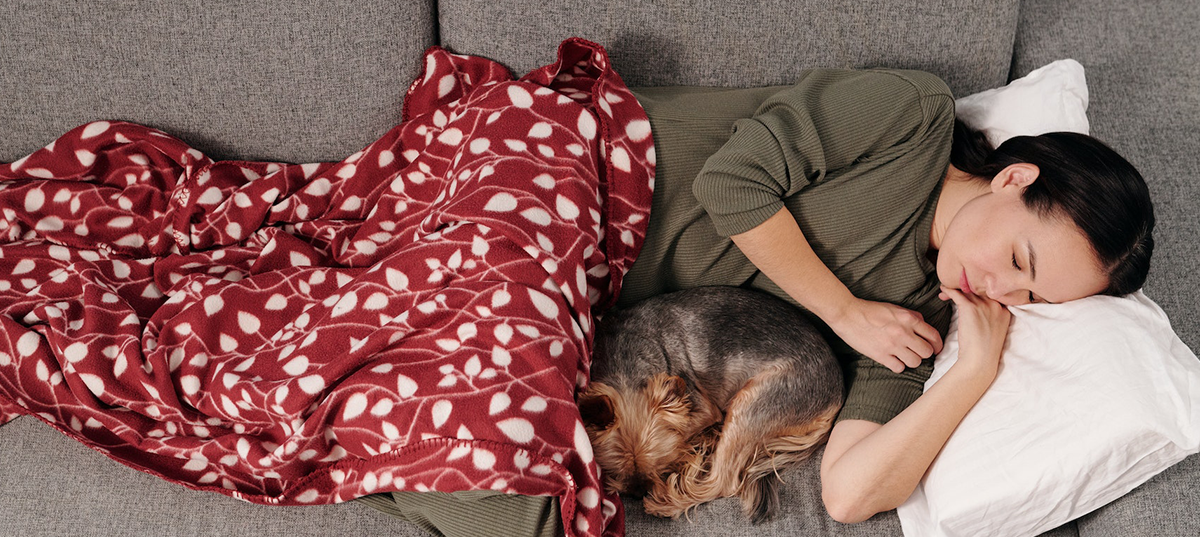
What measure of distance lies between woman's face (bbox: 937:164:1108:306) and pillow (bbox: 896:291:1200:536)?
2.9 inches

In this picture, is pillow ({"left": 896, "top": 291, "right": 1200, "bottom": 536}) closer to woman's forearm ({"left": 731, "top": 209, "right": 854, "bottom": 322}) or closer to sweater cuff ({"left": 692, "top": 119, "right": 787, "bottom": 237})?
woman's forearm ({"left": 731, "top": 209, "right": 854, "bottom": 322})

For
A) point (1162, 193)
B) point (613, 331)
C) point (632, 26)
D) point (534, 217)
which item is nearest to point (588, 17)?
point (632, 26)

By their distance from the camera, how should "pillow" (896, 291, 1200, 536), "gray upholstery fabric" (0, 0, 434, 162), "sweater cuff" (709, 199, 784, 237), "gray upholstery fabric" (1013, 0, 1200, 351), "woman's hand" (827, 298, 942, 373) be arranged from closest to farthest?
"pillow" (896, 291, 1200, 536)
"sweater cuff" (709, 199, 784, 237)
"woman's hand" (827, 298, 942, 373)
"gray upholstery fabric" (0, 0, 434, 162)
"gray upholstery fabric" (1013, 0, 1200, 351)

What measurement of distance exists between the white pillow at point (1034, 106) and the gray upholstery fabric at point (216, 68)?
1.27 metres

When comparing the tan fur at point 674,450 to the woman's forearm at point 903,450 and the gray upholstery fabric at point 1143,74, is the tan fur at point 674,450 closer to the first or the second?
the woman's forearm at point 903,450

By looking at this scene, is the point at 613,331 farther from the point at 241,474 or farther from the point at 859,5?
the point at 859,5

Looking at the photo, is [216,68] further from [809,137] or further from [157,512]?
[809,137]

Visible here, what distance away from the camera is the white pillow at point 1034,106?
1526 mm

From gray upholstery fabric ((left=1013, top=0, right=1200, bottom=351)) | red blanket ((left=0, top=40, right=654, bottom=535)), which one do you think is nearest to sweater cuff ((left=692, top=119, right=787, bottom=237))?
red blanket ((left=0, top=40, right=654, bottom=535))

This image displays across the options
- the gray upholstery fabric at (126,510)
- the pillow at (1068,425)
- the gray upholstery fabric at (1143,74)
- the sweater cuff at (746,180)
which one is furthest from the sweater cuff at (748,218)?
the gray upholstery fabric at (1143,74)

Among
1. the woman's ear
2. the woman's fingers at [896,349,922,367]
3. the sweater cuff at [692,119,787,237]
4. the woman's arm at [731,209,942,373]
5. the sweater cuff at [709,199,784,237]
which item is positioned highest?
the woman's ear

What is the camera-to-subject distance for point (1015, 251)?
128 cm

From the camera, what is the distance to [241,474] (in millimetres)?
1350

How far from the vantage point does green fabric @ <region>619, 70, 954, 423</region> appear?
138 cm
